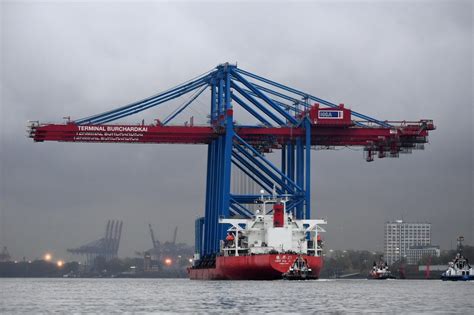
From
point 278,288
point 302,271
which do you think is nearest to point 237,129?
point 302,271

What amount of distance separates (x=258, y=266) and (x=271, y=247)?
226 cm

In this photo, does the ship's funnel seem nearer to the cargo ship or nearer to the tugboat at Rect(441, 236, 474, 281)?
the cargo ship

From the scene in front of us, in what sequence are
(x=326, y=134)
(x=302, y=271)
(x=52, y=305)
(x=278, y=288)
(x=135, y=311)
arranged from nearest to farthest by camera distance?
1. (x=135, y=311)
2. (x=52, y=305)
3. (x=278, y=288)
4. (x=302, y=271)
5. (x=326, y=134)

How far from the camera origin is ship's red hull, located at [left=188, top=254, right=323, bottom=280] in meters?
81.4

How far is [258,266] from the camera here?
271 ft

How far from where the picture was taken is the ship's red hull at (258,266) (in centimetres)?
8138

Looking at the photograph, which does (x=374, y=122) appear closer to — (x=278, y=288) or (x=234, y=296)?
(x=278, y=288)

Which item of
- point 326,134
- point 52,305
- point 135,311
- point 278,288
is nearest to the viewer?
point 135,311

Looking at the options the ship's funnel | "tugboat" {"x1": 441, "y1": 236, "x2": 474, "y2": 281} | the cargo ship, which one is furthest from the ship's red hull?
"tugboat" {"x1": 441, "y1": 236, "x2": 474, "y2": 281}

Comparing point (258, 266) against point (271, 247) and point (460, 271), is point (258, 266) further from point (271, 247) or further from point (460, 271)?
point (460, 271)

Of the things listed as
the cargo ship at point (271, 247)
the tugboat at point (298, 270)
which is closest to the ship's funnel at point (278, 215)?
the cargo ship at point (271, 247)

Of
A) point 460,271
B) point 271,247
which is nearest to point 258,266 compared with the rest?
point 271,247

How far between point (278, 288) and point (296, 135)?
34810 millimetres

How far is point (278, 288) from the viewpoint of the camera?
66.0 m
